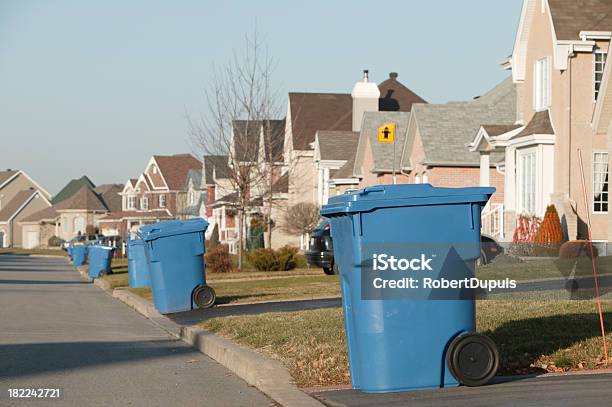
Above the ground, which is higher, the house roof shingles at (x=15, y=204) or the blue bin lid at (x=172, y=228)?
the house roof shingles at (x=15, y=204)

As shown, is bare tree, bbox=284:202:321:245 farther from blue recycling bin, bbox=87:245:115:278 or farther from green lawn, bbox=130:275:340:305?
green lawn, bbox=130:275:340:305

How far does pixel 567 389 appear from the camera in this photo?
8398 millimetres

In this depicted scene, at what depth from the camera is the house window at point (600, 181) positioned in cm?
2961

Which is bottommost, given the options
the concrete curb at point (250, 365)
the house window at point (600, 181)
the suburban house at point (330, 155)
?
the concrete curb at point (250, 365)

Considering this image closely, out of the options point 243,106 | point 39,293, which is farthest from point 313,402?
point 243,106

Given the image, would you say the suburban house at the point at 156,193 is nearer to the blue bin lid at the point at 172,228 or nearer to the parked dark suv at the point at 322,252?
the parked dark suv at the point at 322,252

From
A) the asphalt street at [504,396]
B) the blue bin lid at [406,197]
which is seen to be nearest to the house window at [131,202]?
the asphalt street at [504,396]

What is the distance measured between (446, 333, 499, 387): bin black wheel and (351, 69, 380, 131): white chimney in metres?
49.1

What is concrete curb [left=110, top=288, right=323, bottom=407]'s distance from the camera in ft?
28.9

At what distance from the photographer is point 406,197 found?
27.3 ft

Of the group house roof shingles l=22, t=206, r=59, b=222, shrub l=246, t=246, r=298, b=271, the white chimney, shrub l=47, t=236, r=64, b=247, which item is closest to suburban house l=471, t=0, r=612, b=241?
shrub l=246, t=246, r=298, b=271

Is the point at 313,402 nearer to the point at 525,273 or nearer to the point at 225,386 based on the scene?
the point at 225,386

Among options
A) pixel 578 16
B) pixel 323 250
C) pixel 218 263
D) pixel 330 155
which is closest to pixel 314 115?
pixel 330 155

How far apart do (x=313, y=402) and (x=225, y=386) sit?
1.92m
